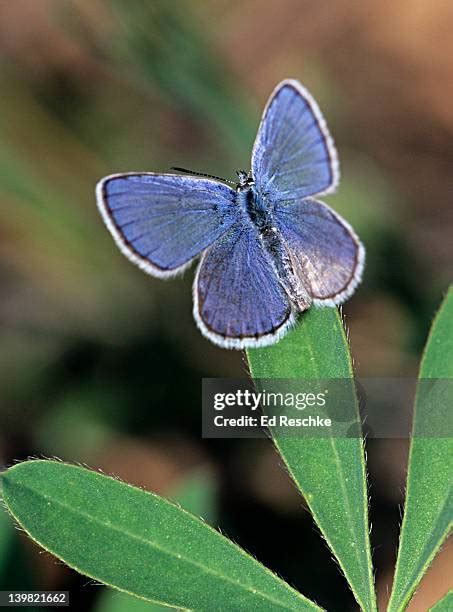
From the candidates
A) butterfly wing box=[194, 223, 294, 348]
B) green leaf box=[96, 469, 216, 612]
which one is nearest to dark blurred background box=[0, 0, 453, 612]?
green leaf box=[96, 469, 216, 612]

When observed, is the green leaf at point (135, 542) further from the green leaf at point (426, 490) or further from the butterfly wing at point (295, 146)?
the butterfly wing at point (295, 146)

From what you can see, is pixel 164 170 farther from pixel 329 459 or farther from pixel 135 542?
pixel 135 542

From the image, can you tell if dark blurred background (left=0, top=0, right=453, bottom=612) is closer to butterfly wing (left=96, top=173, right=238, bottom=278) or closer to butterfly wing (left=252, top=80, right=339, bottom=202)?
butterfly wing (left=96, top=173, right=238, bottom=278)

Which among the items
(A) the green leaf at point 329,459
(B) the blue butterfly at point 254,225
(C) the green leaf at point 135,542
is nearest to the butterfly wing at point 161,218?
(B) the blue butterfly at point 254,225

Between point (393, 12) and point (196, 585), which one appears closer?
point (196, 585)

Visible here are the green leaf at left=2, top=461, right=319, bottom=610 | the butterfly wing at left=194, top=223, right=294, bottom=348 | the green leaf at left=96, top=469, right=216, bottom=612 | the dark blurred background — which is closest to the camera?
the green leaf at left=2, top=461, right=319, bottom=610

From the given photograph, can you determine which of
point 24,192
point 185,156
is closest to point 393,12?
point 185,156

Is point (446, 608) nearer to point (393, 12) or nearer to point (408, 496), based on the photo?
point (408, 496)
